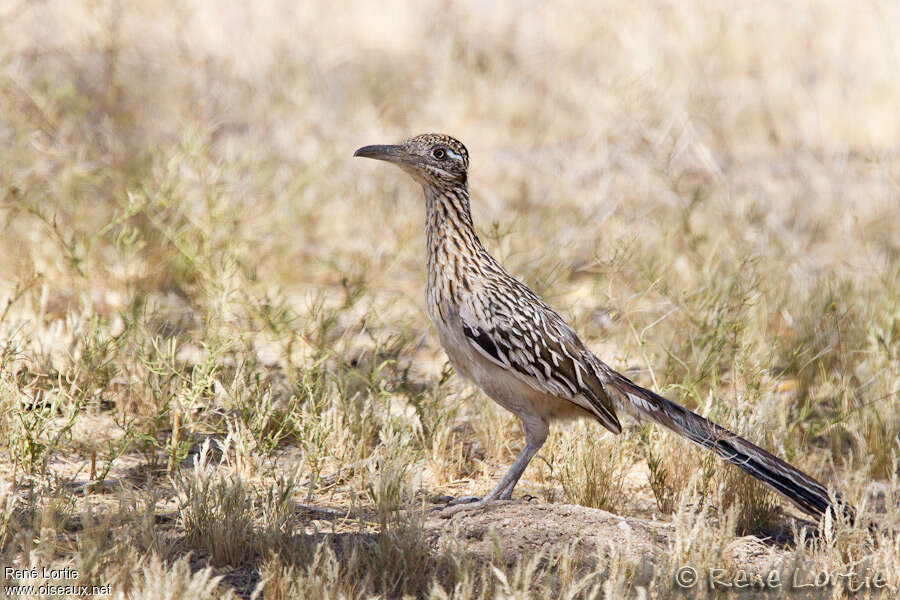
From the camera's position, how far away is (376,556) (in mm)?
3939

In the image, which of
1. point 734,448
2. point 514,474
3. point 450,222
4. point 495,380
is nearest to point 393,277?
point 450,222

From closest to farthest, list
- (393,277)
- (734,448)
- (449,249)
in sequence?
(734,448) < (449,249) < (393,277)

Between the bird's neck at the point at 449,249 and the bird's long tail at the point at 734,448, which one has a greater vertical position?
the bird's neck at the point at 449,249

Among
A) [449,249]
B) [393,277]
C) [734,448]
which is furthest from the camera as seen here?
[393,277]

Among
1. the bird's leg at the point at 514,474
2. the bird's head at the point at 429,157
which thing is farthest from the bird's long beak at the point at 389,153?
the bird's leg at the point at 514,474

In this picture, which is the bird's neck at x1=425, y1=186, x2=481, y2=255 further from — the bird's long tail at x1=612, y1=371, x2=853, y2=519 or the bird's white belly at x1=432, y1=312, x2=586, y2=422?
the bird's long tail at x1=612, y1=371, x2=853, y2=519

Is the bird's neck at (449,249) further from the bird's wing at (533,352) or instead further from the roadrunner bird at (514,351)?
the bird's wing at (533,352)

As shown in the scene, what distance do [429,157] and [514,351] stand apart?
3.50 feet

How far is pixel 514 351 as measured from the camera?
4652 millimetres

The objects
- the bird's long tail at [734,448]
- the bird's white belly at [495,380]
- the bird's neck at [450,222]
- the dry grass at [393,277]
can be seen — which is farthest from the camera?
the bird's neck at [450,222]

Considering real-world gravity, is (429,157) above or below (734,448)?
A: above

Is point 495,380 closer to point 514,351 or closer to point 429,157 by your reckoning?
point 514,351

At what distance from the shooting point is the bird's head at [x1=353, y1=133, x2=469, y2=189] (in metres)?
4.93

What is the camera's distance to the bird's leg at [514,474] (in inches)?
180
